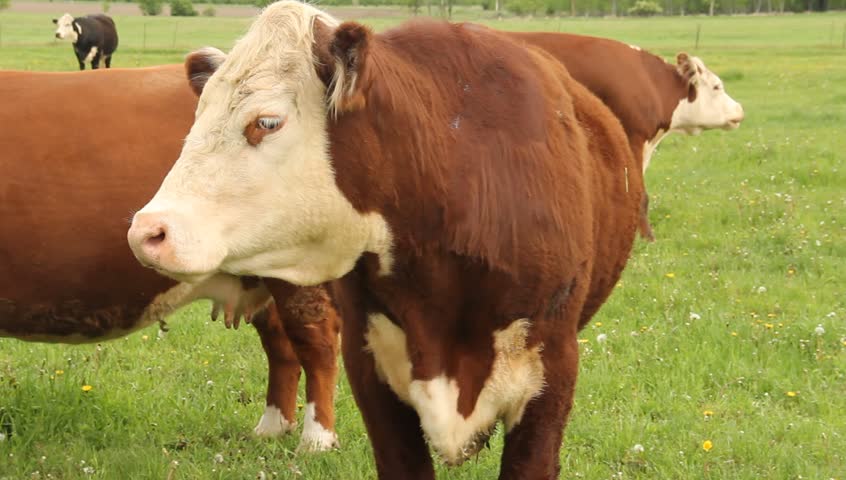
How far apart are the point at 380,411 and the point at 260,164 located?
3.45ft

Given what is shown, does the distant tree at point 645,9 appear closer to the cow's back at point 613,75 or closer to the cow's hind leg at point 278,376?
the cow's back at point 613,75

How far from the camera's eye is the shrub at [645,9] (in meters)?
99.6

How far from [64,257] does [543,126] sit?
2.25m

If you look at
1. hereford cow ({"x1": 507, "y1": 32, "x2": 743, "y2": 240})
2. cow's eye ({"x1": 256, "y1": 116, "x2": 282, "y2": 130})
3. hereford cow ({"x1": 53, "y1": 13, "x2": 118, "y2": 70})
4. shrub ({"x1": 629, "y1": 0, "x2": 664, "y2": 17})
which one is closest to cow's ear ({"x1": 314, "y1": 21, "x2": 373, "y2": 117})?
cow's eye ({"x1": 256, "y1": 116, "x2": 282, "y2": 130})

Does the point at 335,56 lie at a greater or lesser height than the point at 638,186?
greater

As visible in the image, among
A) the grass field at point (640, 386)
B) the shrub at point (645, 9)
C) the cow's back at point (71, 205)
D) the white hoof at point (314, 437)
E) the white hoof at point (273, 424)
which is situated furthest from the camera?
the shrub at point (645, 9)

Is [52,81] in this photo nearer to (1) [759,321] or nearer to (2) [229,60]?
(2) [229,60]

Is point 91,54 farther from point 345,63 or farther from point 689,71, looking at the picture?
point 345,63

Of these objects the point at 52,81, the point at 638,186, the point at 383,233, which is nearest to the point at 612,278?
the point at 638,186

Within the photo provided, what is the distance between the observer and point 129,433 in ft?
17.4

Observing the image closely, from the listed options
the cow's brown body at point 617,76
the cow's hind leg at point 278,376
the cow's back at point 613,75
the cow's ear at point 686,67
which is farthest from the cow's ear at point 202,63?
the cow's ear at point 686,67

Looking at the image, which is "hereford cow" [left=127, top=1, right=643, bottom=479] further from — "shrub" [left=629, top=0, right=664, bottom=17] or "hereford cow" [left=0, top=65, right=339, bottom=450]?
"shrub" [left=629, top=0, right=664, bottom=17]

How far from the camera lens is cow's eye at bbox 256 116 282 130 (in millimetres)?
2758

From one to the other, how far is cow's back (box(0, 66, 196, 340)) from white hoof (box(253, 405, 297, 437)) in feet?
3.57
